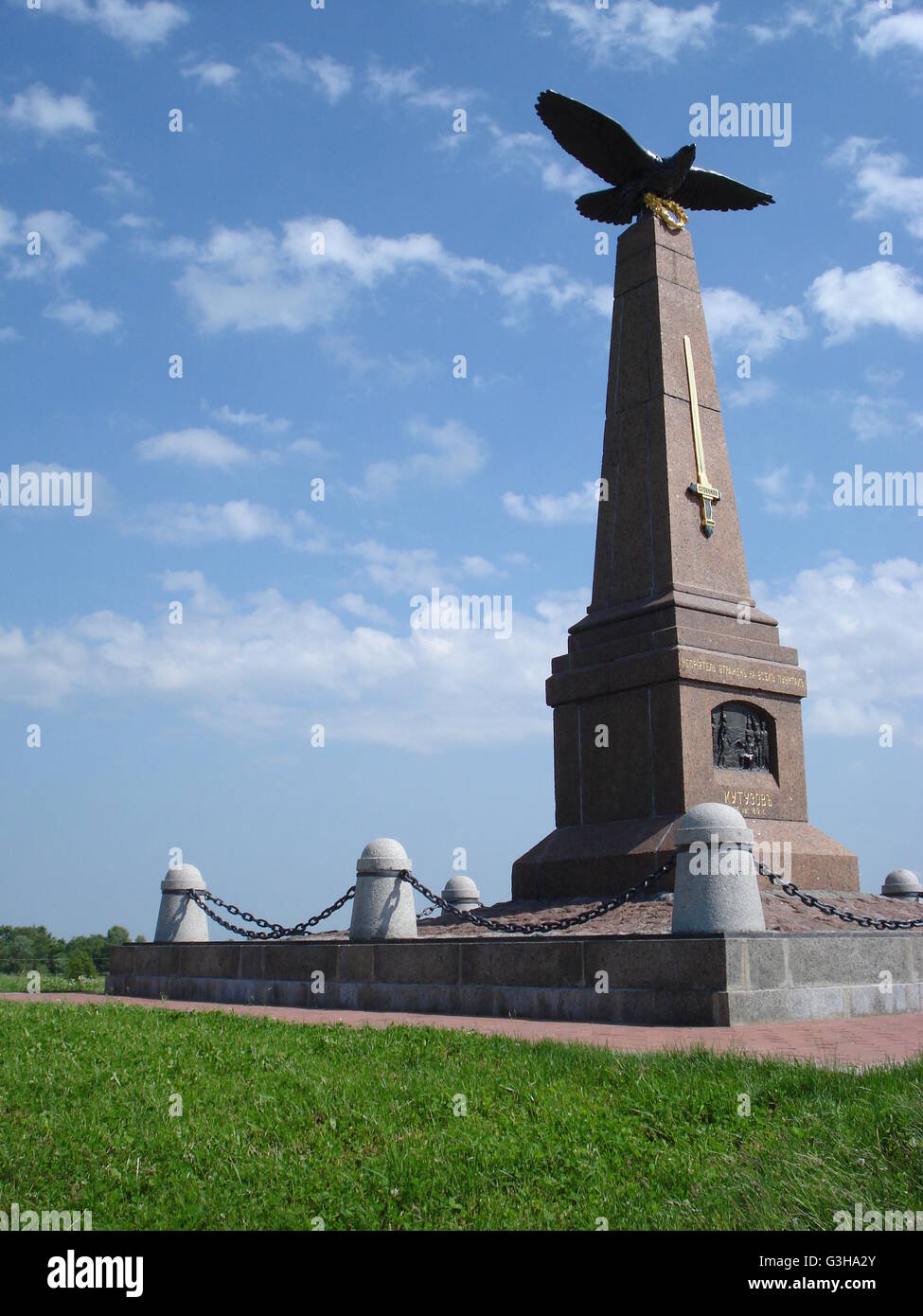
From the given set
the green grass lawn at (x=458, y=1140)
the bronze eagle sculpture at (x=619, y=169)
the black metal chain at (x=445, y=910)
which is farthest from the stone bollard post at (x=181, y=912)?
the bronze eagle sculpture at (x=619, y=169)

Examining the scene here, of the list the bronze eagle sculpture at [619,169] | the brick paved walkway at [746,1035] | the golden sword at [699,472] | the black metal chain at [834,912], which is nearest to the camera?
the brick paved walkway at [746,1035]

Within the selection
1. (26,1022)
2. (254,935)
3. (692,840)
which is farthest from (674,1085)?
(254,935)

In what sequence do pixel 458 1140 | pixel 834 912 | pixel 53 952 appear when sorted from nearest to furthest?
pixel 458 1140
pixel 834 912
pixel 53 952

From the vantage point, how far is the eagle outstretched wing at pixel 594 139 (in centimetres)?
1575

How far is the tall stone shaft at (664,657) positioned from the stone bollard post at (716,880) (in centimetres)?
322

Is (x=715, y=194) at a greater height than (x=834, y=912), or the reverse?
(x=715, y=194)

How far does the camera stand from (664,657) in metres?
13.1

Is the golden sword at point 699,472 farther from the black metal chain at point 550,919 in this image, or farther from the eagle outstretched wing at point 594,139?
the black metal chain at point 550,919

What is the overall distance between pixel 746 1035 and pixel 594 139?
40.8 feet

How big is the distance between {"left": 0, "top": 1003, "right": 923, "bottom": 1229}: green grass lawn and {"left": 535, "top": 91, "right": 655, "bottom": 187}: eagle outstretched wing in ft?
41.9

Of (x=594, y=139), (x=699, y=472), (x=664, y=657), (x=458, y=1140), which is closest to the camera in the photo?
(x=458, y=1140)

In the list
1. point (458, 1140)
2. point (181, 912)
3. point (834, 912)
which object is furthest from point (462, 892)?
point (458, 1140)

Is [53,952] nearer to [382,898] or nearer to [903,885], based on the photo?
[382,898]
